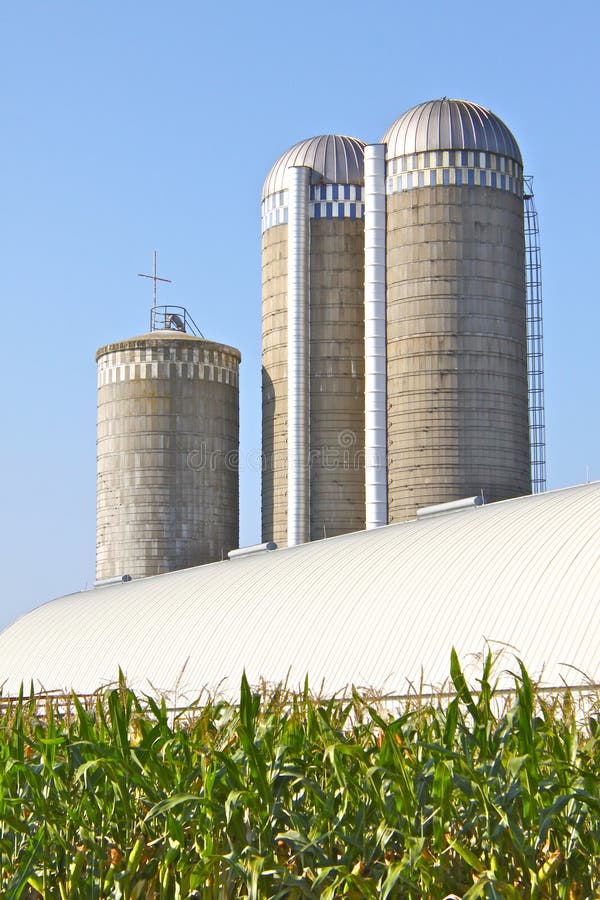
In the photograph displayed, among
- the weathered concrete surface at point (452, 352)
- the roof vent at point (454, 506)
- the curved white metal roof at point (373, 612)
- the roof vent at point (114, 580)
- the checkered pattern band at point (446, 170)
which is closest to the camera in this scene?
the curved white metal roof at point (373, 612)

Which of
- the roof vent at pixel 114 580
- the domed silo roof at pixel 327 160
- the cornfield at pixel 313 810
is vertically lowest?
the cornfield at pixel 313 810

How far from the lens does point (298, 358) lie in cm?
5647

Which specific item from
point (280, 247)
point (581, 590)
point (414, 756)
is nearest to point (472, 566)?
point (581, 590)

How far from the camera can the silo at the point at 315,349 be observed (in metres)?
55.6

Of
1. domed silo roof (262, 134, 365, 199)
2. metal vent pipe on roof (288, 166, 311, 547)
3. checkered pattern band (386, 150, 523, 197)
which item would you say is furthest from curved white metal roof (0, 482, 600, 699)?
domed silo roof (262, 134, 365, 199)

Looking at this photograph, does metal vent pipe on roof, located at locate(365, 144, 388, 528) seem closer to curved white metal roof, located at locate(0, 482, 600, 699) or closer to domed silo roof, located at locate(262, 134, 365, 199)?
domed silo roof, located at locate(262, 134, 365, 199)

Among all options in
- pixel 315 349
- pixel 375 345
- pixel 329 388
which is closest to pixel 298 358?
pixel 315 349

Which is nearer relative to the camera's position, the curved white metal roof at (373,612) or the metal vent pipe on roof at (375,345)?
the curved white metal roof at (373,612)

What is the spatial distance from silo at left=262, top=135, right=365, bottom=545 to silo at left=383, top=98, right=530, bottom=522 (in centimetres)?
236

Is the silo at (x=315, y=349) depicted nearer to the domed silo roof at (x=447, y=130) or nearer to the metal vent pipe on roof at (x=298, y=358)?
the metal vent pipe on roof at (x=298, y=358)

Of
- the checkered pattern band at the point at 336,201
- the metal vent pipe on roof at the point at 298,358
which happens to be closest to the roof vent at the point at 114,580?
the metal vent pipe on roof at the point at 298,358

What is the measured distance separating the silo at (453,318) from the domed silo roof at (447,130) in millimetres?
55

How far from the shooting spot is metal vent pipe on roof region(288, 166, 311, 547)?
55.6m

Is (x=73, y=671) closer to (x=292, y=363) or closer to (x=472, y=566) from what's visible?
(x=472, y=566)
